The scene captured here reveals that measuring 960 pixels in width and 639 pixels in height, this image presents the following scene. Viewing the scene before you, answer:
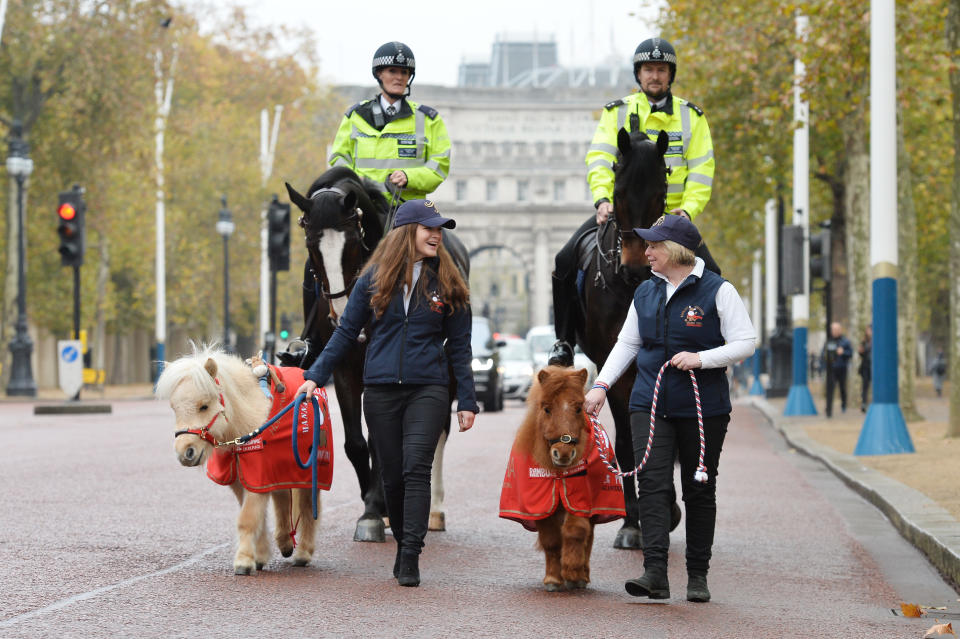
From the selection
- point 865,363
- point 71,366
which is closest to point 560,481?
point 71,366

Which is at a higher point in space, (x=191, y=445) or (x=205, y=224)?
(x=205, y=224)

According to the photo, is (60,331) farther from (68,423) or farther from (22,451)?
(22,451)

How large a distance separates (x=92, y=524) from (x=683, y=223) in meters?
4.95

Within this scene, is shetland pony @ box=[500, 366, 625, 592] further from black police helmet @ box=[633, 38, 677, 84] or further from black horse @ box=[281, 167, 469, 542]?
black police helmet @ box=[633, 38, 677, 84]

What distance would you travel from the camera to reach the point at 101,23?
43.1 metres

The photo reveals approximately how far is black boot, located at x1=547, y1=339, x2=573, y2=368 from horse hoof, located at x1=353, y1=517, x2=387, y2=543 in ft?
5.19

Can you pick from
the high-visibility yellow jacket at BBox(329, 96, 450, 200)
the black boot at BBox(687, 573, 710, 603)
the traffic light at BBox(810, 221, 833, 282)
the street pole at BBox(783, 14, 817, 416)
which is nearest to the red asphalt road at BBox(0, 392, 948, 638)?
the black boot at BBox(687, 573, 710, 603)

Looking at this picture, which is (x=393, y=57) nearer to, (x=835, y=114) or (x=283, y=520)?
(x=283, y=520)

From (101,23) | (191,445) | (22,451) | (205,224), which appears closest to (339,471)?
(22,451)

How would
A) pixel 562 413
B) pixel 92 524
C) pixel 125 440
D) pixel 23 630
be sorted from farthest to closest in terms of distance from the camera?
pixel 125 440 < pixel 92 524 < pixel 562 413 < pixel 23 630

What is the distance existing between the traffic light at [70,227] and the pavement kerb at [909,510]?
15.7m

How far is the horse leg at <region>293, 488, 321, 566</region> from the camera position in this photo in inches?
359

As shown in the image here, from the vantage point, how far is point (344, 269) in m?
9.97

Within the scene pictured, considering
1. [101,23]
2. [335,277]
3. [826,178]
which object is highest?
[101,23]
